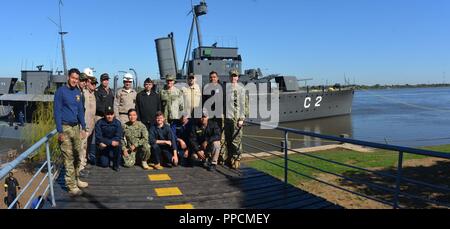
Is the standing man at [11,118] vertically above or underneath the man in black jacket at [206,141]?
underneath

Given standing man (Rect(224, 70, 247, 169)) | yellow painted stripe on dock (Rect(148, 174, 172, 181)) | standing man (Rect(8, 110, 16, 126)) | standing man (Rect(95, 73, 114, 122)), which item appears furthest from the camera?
standing man (Rect(8, 110, 16, 126))

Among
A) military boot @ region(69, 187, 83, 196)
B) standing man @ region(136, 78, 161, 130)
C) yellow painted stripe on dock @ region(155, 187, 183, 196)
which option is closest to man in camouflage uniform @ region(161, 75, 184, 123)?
standing man @ region(136, 78, 161, 130)

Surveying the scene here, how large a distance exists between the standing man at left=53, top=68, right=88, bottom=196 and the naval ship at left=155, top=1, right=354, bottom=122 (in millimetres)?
20333

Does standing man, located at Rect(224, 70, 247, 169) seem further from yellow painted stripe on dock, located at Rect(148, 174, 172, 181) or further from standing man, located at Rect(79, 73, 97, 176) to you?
standing man, located at Rect(79, 73, 97, 176)

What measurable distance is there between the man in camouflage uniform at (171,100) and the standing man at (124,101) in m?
0.61

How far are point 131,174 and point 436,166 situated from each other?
8.52 metres

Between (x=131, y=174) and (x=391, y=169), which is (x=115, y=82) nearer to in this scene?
(x=131, y=174)

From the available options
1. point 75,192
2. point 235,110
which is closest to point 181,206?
point 75,192

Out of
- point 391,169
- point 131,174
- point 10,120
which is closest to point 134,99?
point 131,174

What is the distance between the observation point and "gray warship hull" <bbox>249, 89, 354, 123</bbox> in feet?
109

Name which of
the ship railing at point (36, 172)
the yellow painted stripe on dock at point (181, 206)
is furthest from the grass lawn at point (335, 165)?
the ship railing at point (36, 172)

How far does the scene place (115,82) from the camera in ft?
50.6

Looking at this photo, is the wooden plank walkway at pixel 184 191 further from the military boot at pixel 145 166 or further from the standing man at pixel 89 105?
the standing man at pixel 89 105

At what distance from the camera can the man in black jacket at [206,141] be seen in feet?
24.4
